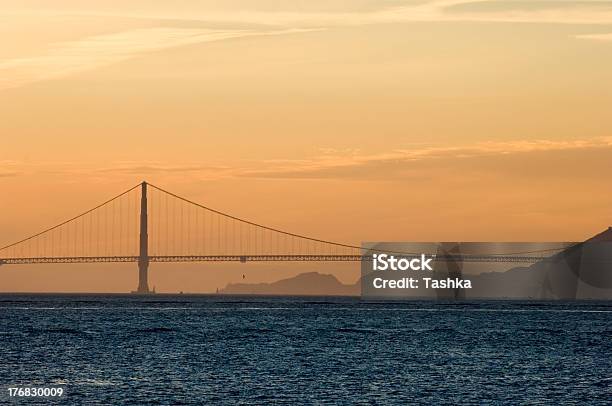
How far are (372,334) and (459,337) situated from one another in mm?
6325

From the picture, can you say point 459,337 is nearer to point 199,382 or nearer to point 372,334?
point 372,334

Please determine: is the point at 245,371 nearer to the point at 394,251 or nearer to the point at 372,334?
the point at 372,334

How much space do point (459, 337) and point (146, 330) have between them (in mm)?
22093

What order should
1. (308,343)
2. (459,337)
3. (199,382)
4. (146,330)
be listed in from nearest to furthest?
Answer: (199,382)
(308,343)
(459,337)
(146,330)

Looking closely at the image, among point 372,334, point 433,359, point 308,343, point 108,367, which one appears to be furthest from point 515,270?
point 108,367

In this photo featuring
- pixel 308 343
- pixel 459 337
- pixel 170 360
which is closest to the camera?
pixel 170 360

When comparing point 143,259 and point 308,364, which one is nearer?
point 308,364

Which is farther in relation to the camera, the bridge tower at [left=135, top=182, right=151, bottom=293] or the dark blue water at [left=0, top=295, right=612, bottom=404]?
the bridge tower at [left=135, top=182, right=151, bottom=293]

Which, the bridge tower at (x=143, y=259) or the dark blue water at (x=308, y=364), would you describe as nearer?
the dark blue water at (x=308, y=364)

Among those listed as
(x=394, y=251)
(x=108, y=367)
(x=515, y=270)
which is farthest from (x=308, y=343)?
(x=515, y=270)

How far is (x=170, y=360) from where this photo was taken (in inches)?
2307

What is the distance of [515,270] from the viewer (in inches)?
6073

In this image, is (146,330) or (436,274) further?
(436,274)

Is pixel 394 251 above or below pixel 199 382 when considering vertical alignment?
above
